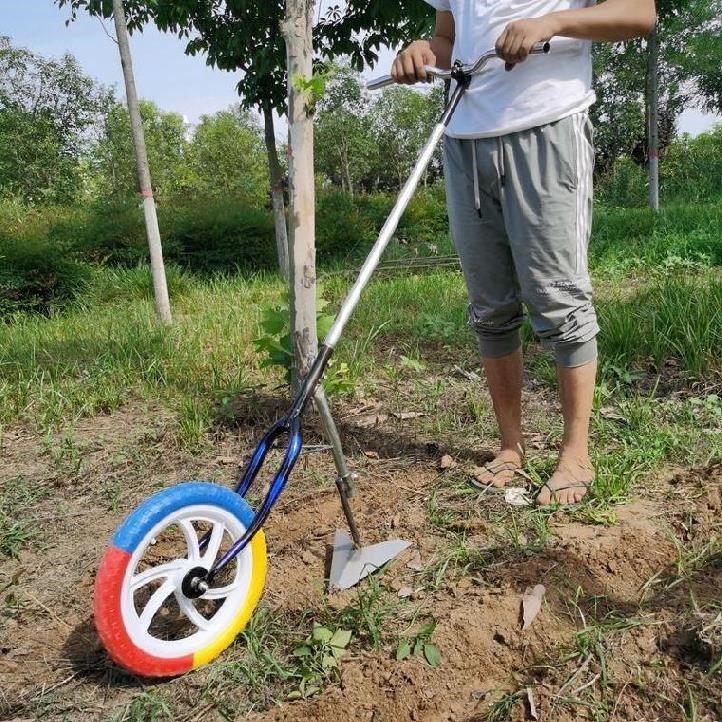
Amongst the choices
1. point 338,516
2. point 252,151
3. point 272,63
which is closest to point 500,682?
point 338,516

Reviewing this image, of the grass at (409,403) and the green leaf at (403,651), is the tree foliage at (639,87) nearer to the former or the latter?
the grass at (409,403)

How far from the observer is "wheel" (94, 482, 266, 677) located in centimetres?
144

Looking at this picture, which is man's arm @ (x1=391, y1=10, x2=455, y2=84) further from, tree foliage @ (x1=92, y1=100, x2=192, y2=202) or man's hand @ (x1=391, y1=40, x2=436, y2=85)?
tree foliage @ (x1=92, y1=100, x2=192, y2=202)

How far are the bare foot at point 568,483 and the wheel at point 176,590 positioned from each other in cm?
92

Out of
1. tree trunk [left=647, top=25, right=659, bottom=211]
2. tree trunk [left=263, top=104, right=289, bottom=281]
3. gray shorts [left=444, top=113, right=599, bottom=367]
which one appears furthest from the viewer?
tree trunk [left=647, top=25, right=659, bottom=211]

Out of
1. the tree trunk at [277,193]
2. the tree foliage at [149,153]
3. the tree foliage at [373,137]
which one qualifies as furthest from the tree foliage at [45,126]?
the tree trunk at [277,193]

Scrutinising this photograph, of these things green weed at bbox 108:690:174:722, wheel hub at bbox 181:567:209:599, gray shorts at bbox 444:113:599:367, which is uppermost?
gray shorts at bbox 444:113:599:367

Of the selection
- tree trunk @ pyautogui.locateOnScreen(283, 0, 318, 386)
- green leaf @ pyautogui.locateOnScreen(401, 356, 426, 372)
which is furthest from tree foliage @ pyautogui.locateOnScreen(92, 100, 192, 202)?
tree trunk @ pyautogui.locateOnScreen(283, 0, 318, 386)

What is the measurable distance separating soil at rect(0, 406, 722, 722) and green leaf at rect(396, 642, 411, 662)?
19 mm

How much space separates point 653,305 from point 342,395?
1.81m

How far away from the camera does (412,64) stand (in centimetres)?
202

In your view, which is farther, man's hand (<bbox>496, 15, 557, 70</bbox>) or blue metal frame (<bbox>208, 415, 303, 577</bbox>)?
man's hand (<bbox>496, 15, 557, 70</bbox>)

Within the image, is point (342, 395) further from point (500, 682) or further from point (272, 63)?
point (272, 63)

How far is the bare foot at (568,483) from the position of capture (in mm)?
2080
